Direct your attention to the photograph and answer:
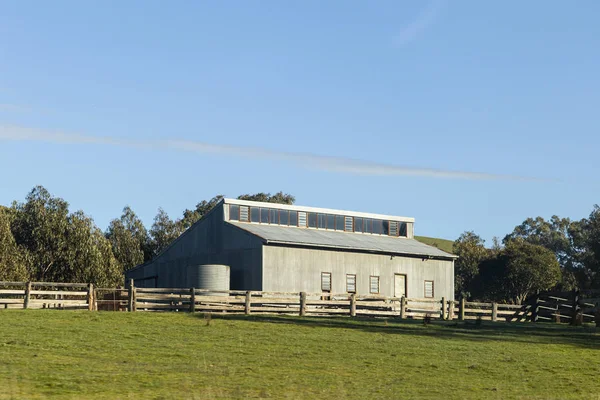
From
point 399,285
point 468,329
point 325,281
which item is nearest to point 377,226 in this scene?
point 399,285

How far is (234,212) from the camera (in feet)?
203

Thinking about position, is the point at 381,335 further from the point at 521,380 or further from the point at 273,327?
the point at 521,380

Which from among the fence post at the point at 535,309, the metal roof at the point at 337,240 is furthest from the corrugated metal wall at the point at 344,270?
the fence post at the point at 535,309

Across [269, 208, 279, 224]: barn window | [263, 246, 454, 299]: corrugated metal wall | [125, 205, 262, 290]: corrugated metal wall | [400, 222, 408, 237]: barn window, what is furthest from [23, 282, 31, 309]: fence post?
[400, 222, 408, 237]: barn window

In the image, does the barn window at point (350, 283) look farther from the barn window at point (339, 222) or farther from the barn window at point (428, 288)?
the barn window at point (339, 222)

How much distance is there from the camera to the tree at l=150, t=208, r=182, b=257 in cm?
11025

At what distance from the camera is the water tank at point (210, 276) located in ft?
180

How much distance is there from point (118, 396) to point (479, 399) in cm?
718

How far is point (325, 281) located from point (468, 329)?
2082 cm

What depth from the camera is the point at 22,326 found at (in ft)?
103

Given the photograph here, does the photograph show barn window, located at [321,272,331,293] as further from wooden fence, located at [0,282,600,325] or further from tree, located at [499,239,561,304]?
tree, located at [499,239,561,304]

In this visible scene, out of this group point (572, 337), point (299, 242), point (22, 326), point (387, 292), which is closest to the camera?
point (22, 326)

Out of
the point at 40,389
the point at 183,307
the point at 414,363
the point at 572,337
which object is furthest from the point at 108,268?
the point at 40,389

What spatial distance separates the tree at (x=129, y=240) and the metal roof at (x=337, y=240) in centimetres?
3613
